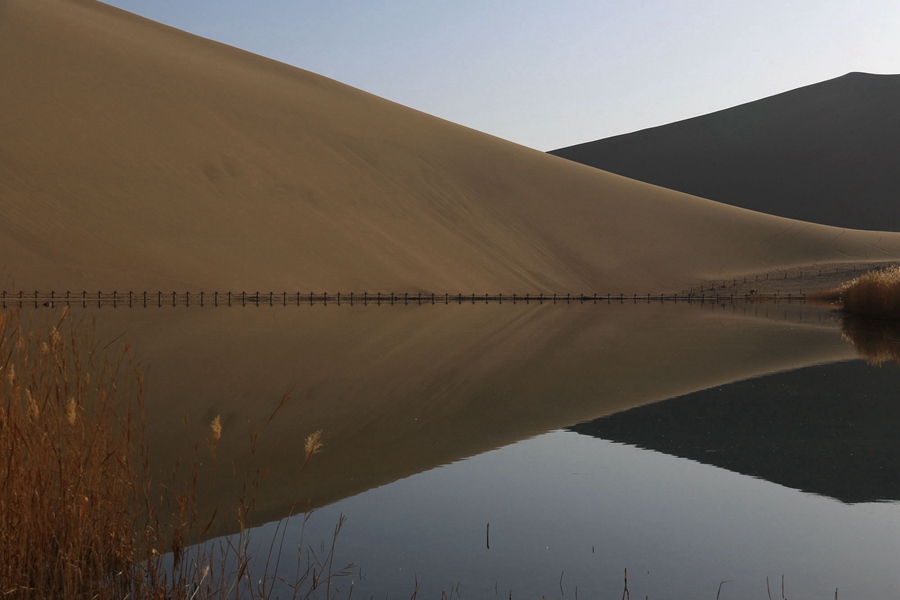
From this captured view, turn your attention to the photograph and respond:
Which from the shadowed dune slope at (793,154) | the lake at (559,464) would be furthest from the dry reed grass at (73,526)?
the shadowed dune slope at (793,154)

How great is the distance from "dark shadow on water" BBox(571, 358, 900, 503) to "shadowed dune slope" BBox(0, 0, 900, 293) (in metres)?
26.5

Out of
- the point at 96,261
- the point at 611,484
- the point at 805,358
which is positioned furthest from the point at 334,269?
the point at 611,484

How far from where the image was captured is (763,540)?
445cm

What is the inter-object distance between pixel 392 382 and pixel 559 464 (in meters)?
4.35

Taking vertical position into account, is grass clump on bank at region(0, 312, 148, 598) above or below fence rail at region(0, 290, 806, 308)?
below

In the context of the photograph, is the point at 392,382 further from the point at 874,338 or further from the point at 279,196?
the point at 279,196

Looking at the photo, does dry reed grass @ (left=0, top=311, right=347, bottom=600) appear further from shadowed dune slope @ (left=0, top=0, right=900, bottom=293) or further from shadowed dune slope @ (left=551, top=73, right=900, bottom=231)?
shadowed dune slope @ (left=551, top=73, right=900, bottom=231)

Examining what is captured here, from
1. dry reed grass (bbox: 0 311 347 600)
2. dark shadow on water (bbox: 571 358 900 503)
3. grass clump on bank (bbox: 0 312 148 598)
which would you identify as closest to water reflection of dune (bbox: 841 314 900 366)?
dark shadow on water (bbox: 571 358 900 503)

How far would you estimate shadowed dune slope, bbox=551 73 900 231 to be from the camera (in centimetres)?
9712

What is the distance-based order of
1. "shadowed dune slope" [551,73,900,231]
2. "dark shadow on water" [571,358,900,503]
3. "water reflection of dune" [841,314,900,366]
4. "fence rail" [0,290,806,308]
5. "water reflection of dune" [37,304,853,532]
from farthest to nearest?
"shadowed dune slope" [551,73,900,231]
"fence rail" [0,290,806,308]
"water reflection of dune" [841,314,900,366]
"water reflection of dune" [37,304,853,532]
"dark shadow on water" [571,358,900,503]

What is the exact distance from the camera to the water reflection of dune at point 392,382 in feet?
20.5

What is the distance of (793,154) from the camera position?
106 metres

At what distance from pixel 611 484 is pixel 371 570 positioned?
223 cm

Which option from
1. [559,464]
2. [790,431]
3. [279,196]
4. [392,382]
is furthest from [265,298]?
[559,464]
